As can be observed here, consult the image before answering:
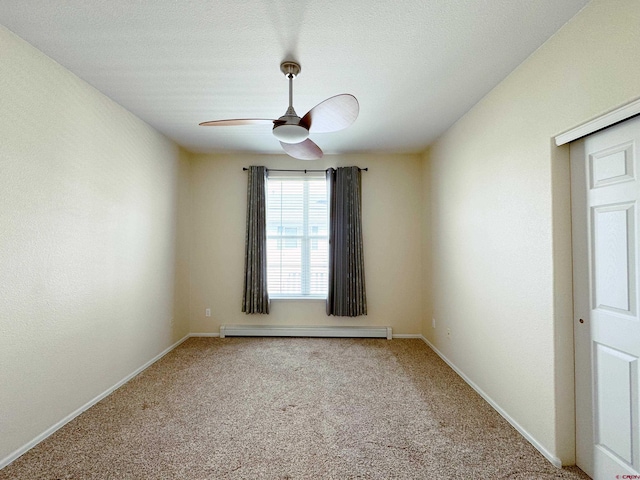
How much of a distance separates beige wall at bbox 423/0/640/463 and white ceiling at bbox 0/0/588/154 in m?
0.22

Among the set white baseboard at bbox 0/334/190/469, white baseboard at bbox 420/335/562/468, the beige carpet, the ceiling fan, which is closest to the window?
the beige carpet

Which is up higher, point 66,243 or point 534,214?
point 534,214

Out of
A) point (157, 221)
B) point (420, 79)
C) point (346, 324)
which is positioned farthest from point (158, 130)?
point (346, 324)

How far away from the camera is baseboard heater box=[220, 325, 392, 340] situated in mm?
4219

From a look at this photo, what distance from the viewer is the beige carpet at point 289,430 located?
177 centimetres

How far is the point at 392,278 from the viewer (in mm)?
4332

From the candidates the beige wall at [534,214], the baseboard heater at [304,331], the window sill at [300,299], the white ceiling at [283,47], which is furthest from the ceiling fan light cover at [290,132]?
the baseboard heater at [304,331]

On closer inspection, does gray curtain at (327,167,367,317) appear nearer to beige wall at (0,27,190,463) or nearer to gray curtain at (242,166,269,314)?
gray curtain at (242,166,269,314)

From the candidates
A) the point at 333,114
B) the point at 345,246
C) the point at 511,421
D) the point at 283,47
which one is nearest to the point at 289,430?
the point at 511,421

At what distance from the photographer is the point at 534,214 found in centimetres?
201

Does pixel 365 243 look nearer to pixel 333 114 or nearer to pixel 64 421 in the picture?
pixel 333 114

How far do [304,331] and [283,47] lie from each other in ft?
11.2

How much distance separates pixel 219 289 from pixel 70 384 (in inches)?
85.1

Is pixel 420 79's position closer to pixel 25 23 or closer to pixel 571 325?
pixel 571 325
